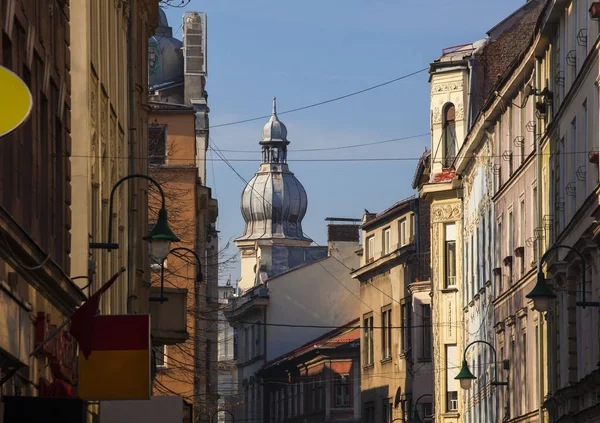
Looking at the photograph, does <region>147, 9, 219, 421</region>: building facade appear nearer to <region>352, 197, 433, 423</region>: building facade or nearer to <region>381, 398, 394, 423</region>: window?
<region>352, 197, 433, 423</region>: building facade

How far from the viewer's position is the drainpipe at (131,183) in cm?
3073

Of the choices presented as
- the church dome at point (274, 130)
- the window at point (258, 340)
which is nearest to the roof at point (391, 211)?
the window at point (258, 340)

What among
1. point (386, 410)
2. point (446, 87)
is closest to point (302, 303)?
point (386, 410)

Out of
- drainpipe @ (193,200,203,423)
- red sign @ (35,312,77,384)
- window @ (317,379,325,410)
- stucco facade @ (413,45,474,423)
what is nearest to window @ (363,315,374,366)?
window @ (317,379,325,410)

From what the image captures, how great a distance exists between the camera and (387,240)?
6694cm

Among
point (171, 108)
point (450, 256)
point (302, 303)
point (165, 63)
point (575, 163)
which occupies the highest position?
point (165, 63)

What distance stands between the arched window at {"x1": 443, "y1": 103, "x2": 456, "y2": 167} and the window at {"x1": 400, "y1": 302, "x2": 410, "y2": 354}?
1006 centimetres

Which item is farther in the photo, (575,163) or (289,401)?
(289,401)

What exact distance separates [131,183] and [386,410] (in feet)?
118

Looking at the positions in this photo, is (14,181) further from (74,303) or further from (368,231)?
(368,231)

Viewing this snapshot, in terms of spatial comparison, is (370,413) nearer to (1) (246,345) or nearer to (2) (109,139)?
(1) (246,345)

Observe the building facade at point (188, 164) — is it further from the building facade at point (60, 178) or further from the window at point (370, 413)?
the building facade at point (60, 178)

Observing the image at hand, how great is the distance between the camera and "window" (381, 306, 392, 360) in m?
65.0

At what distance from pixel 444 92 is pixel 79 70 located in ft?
101
